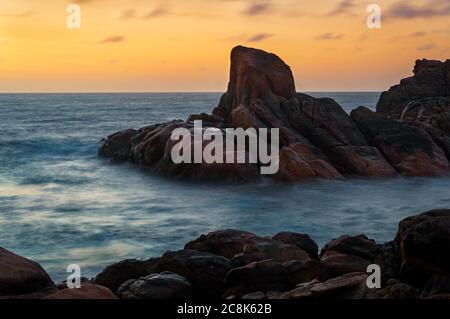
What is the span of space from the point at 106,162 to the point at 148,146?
21.4 ft

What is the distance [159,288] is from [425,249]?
197 inches

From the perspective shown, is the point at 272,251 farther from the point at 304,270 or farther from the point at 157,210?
the point at 157,210

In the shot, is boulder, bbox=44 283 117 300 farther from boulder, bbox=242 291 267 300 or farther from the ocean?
the ocean

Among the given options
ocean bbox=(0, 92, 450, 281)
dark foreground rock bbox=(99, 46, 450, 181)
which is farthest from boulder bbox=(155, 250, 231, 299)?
dark foreground rock bbox=(99, 46, 450, 181)

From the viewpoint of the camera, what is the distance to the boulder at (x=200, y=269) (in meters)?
11.5

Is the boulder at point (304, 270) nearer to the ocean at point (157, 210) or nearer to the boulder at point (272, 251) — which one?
the boulder at point (272, 251)

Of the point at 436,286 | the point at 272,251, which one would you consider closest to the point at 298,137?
the point at 272,251

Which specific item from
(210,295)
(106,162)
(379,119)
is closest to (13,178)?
(106,162)

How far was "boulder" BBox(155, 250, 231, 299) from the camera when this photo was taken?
11.5 meters

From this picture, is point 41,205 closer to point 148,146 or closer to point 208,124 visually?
point 148,146

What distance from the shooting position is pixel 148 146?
3391 centimetres

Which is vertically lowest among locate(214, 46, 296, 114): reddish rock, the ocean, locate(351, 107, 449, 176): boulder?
the ocean

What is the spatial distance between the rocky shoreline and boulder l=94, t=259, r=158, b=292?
2cm
